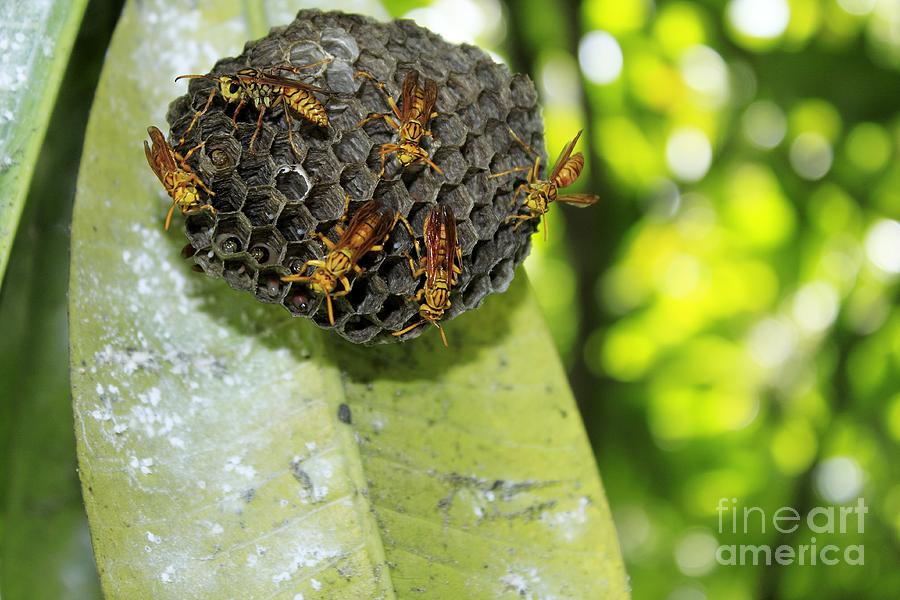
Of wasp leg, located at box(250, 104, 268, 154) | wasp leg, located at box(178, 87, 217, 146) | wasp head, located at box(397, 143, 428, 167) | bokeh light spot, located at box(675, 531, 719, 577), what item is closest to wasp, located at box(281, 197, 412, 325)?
wasp head, located at box(397, 143, 428, 167)

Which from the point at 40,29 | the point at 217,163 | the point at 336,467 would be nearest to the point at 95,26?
the point at 40,29

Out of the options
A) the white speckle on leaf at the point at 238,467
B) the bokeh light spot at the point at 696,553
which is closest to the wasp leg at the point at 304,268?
the white speckle on leaf at the point at 238,467

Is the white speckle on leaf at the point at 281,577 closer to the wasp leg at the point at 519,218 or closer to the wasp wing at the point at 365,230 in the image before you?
the wasp wing at the point at 365,230

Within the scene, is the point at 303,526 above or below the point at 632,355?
above

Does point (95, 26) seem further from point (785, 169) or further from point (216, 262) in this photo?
point (785, 169)

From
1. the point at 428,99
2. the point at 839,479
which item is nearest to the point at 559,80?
the point at 839,479

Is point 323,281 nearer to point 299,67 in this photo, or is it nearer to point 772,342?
point 299,67

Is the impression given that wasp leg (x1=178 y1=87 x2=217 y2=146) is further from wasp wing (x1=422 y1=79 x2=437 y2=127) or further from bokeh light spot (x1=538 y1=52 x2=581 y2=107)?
bokeh light spot (x1=538 y1=52 x2=581 y2=107)
